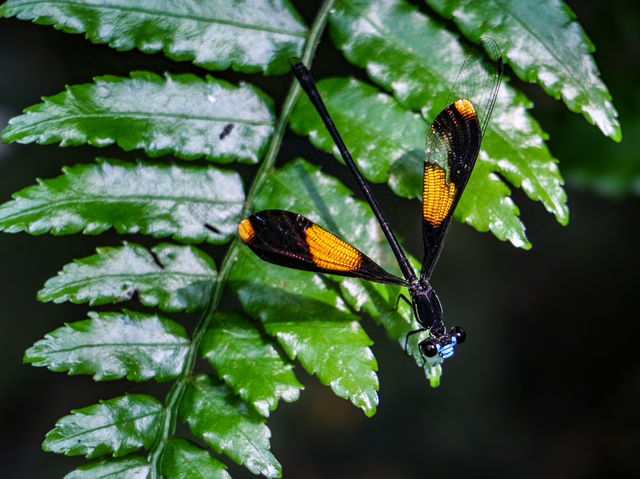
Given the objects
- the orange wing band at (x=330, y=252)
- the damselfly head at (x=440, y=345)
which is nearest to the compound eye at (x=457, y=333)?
the damselfly head at (x=440, y=345)

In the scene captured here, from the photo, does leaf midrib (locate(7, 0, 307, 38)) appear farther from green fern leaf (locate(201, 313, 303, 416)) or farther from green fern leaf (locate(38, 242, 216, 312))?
green fern leaf (locate(201, 313, 303, 416))

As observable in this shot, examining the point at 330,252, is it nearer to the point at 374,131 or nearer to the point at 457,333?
the point at 374,131

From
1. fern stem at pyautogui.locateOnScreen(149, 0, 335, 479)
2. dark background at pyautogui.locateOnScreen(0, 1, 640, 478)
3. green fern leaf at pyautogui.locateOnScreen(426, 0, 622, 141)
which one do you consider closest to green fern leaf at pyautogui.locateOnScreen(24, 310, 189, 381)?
fern stem at pyautogui.locateOnScreen(149, 0, 335, 479)

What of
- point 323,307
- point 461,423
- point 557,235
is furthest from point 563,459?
point 323,307

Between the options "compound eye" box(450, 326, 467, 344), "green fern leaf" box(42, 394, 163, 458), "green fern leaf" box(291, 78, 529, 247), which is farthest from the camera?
"compound eye" box(450, 326, 467, 344)

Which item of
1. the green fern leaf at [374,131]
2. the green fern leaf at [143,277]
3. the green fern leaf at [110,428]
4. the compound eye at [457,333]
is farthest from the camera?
the compound eye at [457,333]

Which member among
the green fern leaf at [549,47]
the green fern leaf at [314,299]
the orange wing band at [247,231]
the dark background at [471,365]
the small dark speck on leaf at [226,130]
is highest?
the green fern leaf at [549,47]

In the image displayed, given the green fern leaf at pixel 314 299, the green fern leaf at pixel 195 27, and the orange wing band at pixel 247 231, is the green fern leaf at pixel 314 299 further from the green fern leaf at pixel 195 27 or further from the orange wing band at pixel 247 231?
the green fern leaf at pixel 195 27

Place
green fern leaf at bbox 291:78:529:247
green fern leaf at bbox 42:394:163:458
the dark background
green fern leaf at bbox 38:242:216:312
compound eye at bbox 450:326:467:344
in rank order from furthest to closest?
the dark background → compound eye at bbox 450:326:467:344 → green fern leaf at bbox 291:78:529:247 → green fern leaf at bbox 38:242:216:312 → green fern leaf at bbox 42:394:163:458
